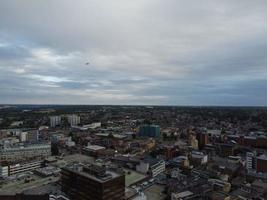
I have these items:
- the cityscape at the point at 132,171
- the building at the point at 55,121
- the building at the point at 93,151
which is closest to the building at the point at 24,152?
the cityscape at the point at 132,171

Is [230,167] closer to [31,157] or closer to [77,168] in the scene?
[77,168]

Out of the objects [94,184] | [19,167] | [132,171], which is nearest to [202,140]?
[132,171]

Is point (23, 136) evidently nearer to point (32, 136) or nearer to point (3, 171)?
point (32, 136)

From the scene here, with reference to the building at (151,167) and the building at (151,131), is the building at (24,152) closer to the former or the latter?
the building at (151,167)

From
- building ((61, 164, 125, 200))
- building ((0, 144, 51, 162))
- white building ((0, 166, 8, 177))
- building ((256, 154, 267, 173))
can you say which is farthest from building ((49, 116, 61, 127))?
building ((61, 164, 125, 200))

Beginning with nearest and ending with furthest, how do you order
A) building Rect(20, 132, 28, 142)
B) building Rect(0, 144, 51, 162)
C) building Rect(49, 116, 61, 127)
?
building Rect(0, 144, 51, 162) → building Rect(20, 132, 28, 142) → building Rect(49, 116, 61, 127)

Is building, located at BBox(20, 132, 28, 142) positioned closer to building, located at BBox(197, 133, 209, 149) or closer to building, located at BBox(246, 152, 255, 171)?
building, located at BBox(197, 133, 209, 149)
